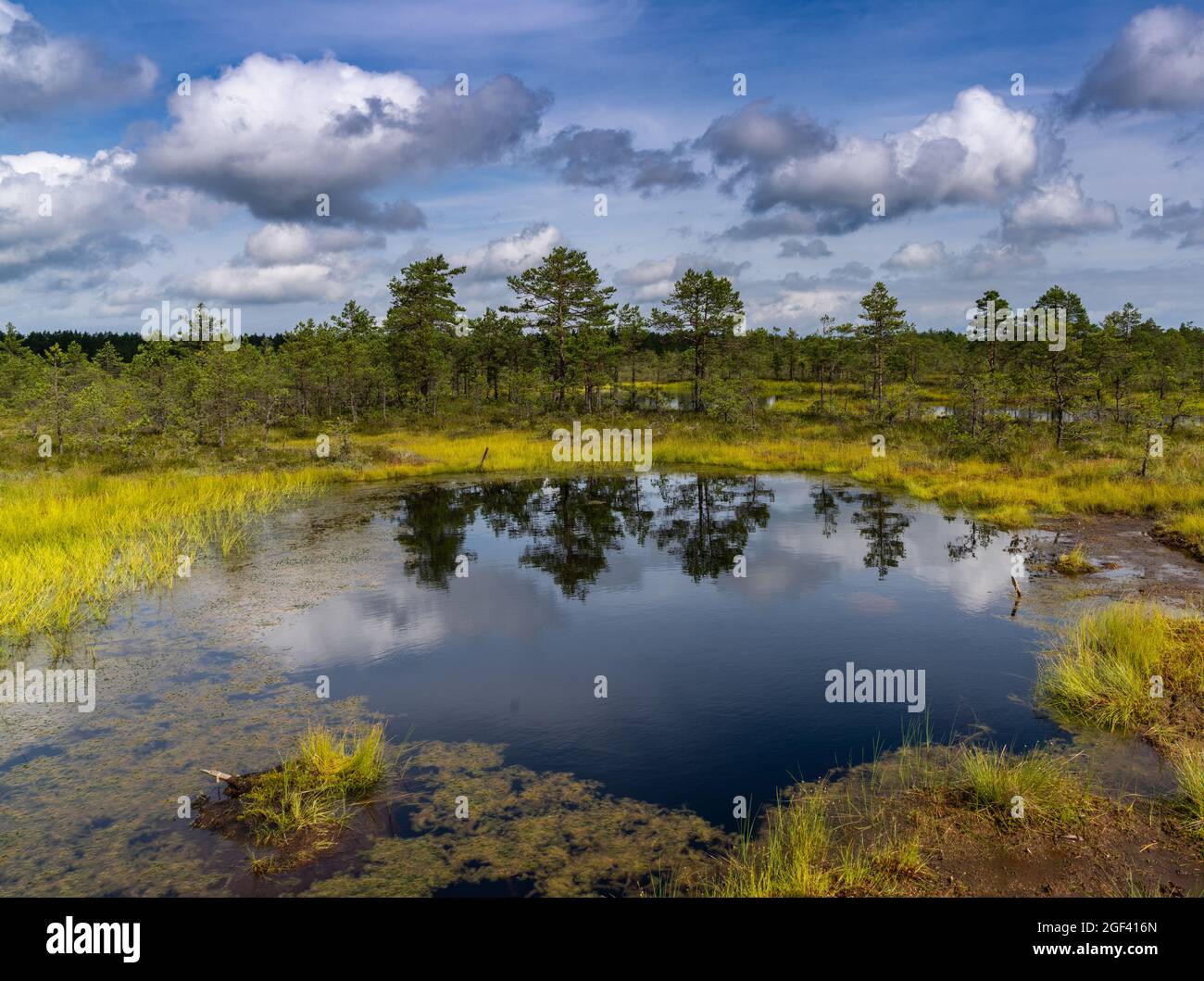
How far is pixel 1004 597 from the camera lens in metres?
15.2

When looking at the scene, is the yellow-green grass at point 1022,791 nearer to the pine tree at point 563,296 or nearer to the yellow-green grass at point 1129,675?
the yellow-green grass at point 1129,675

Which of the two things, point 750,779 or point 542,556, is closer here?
point 750,779

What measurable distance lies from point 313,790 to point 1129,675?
36.3 feet

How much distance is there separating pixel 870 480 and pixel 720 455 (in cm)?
939

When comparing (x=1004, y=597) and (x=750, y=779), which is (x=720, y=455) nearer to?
(x=1004, y=597)

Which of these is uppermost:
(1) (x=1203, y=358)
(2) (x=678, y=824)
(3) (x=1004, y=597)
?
(1) (x=1203, y=358)

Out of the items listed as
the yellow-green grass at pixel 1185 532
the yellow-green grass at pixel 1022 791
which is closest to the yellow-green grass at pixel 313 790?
the yellow-green grass at pixel 1022 791

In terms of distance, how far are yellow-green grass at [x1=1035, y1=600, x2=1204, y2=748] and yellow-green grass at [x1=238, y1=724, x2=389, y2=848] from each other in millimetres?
9461

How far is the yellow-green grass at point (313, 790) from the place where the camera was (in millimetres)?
7480

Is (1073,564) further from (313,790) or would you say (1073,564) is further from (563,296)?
(563,296)

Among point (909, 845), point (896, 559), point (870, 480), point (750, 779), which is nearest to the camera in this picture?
point (909, 845)

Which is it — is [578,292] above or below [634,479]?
above

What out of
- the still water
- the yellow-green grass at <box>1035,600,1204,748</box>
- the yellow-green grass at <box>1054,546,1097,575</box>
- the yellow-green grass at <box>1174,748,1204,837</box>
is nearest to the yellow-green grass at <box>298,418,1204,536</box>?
the still water
